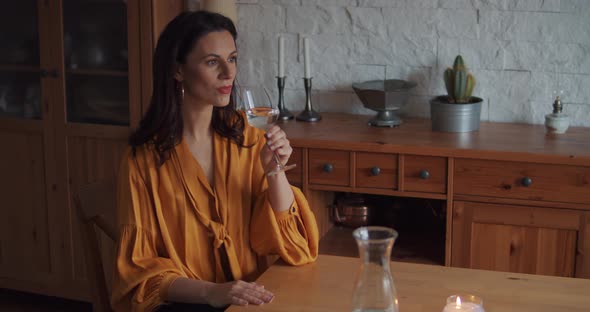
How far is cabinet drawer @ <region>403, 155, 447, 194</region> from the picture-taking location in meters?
2.67

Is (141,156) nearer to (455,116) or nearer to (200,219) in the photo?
(200,219)

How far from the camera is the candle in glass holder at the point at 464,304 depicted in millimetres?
1479

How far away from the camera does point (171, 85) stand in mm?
2074

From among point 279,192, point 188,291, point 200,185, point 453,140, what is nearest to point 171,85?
point 200,185

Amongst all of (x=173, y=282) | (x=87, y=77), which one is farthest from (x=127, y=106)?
(x=173, y=282)

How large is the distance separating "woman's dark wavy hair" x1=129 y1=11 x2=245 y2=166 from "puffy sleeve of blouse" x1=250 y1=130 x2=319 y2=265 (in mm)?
208

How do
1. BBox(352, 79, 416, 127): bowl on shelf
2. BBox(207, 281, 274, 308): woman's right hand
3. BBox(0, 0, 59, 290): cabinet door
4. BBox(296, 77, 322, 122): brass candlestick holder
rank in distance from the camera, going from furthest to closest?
BBox(0, 0, 59, 290): cabinet door → BBox(296, 77, 322, 122): brass candlestick holder → BBox(352, 79, 416, 127): bowl on shelf → BBox(207, 281, 274, 308): woman's right hand

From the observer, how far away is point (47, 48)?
3.20 m

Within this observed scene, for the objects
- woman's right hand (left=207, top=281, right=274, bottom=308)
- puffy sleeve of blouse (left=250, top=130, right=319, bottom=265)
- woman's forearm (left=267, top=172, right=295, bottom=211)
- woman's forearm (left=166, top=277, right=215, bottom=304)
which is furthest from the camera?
woman's forearm (left=267, top=172, right=295, bottom=211)

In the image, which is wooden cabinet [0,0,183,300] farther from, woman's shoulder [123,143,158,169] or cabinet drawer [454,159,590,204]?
cabinet drawer [454,159,590,204]

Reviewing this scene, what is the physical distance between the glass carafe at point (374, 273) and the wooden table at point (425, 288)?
22cm

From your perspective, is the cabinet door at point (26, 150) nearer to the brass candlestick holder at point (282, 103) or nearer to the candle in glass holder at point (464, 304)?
the brass candlestick holder at point (282, 103)

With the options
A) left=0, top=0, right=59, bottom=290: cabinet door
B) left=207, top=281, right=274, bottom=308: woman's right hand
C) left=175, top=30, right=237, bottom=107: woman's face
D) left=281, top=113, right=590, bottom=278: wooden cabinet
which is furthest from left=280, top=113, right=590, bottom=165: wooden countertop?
left=207, top=281, right=274, bottom=308: woman's right hand

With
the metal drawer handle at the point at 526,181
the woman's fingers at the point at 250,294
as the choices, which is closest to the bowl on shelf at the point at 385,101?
the metal drawer handle at the point at 526,181
